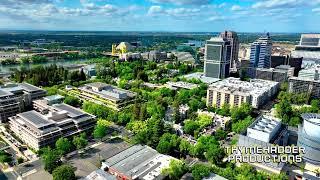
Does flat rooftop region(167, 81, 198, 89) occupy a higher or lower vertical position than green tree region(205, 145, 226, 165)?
higher

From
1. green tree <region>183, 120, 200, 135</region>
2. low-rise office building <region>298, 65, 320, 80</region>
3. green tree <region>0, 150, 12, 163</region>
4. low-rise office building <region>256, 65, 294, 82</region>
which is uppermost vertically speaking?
low-rise office building <region>298, 65, 320, 80</region>

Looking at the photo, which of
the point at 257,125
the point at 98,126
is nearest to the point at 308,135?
the point at 257,125

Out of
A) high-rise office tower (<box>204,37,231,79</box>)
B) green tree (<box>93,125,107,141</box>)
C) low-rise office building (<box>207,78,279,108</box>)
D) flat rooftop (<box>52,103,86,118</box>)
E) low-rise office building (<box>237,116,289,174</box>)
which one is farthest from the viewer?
high-rise office tower (<box>204,37,231,79</box>)

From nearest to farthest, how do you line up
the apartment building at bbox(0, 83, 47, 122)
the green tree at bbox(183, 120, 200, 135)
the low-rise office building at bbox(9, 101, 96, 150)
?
the low-rise office building at bbox(9, 101, 96, 150)
the green tree at bbox(183, 120, 200, 135)
the apartment building at bbox(0, 83, 47, 122)

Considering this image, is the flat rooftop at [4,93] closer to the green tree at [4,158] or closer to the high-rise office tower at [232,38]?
the green tree at [4,158]

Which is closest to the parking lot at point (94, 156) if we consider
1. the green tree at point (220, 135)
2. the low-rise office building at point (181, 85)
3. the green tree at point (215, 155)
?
the green tree at point (215, 155)

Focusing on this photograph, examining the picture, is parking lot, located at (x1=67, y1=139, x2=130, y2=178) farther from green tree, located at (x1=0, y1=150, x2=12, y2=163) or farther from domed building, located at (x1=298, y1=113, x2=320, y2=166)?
domed building, located at (x1=298, y1=113, x2=320, y2=166)

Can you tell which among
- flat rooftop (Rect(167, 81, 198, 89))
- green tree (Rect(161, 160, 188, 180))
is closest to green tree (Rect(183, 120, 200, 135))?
green tree (Rect(161, 160, 188, 180))
